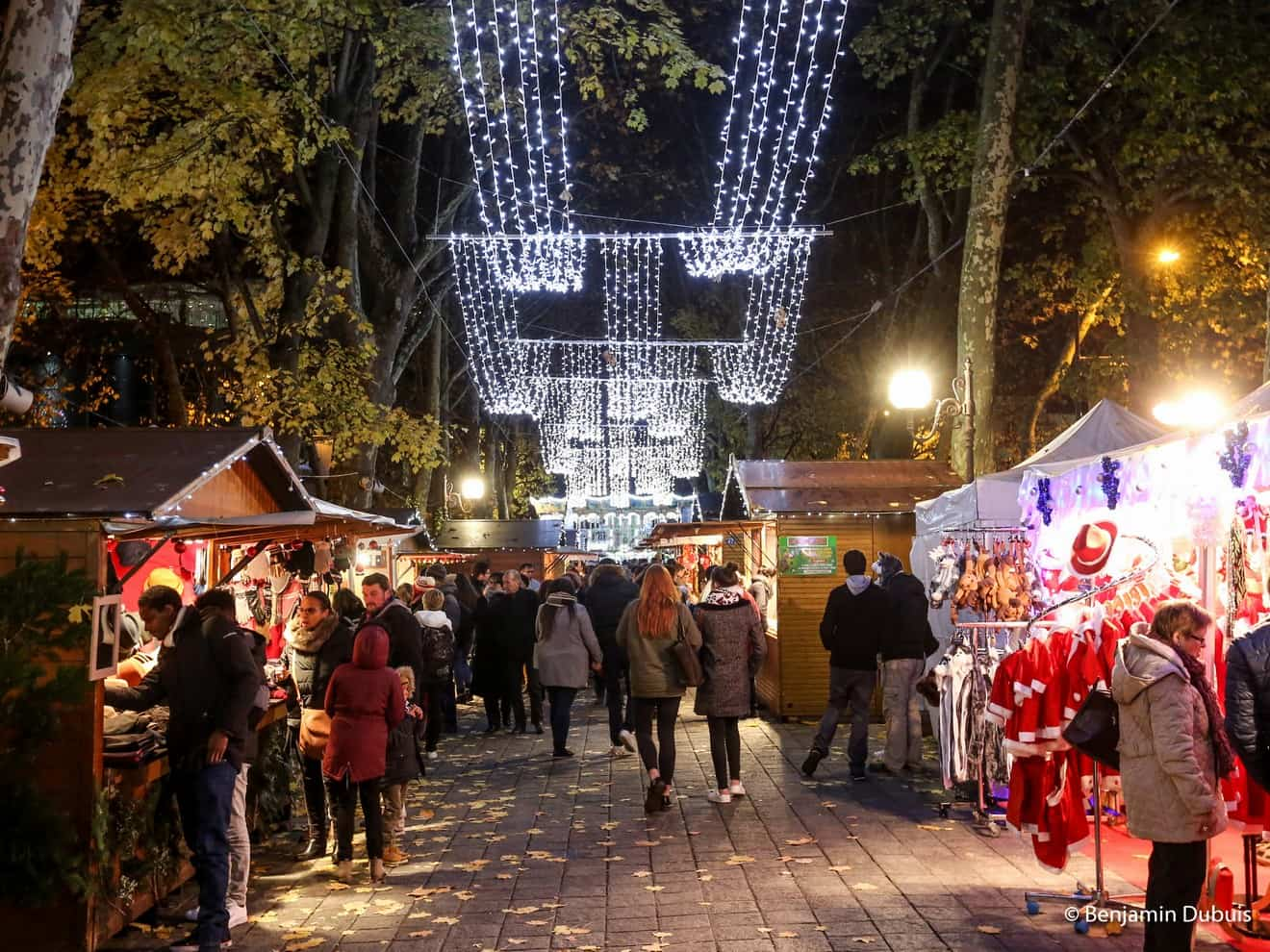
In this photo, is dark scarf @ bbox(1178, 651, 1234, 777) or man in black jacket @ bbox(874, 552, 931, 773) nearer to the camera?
dark scarf @ bbox(1178, 651, 1234, 777)

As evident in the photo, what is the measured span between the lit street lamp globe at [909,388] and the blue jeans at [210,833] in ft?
33.3

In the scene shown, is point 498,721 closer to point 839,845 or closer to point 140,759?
point 839,845

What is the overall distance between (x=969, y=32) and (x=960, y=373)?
820cm

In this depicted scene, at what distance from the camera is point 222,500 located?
27.7 ft

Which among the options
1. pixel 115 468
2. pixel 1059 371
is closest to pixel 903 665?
pixel 115 468

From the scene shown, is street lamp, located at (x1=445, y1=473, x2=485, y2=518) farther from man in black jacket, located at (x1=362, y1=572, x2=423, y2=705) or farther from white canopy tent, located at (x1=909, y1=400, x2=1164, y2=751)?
man in black jacket, located at (x1=362, y1=572, x2=423, y2=705)

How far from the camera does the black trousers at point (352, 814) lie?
7.71m

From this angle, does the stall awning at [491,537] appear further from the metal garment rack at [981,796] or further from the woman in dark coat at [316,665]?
the metal garment rack at [981,796]

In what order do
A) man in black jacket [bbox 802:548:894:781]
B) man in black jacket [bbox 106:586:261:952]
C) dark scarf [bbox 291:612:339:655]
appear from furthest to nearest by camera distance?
man in black jacket [bbox 802:548:894:781] → dark scarf [bbox 291:612:339:655] → man in black jacket [bbox 106:586:261:952]

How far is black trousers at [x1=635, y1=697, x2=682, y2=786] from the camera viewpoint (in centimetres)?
977

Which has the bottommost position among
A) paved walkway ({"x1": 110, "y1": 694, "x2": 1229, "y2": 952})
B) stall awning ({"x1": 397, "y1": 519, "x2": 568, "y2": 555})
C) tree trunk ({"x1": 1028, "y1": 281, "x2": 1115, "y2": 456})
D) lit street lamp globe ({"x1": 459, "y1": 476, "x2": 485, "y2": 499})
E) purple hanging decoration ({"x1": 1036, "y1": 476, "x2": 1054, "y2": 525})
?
paved walkway ({"x1": 110, "y1": 694, "x2": 1229, "y2": 952})

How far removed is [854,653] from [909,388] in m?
4.91

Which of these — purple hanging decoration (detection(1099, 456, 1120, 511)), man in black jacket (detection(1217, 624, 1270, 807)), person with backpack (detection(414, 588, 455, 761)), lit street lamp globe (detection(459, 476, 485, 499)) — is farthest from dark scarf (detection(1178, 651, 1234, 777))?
lit street lamp globe (detection(459, 476, 485, 499))

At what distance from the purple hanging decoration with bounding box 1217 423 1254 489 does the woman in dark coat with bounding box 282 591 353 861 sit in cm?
539
